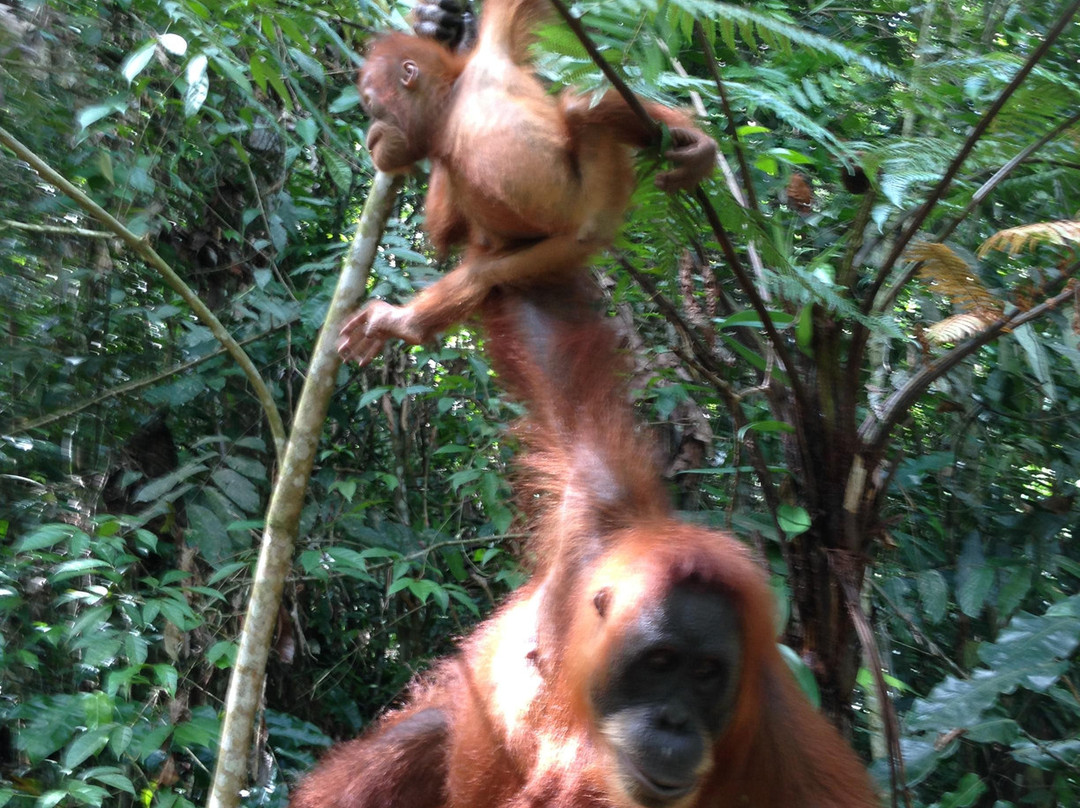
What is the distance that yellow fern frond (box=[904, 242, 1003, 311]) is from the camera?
2.05 m

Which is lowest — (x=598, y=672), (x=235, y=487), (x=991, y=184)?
(x=235, y=487)

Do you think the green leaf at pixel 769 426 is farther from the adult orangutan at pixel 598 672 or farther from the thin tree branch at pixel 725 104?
the thin tree branch at pixel 725 104

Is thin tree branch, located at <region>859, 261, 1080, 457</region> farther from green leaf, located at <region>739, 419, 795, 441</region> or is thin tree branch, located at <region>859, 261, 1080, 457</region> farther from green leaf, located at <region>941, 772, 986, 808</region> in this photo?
green leaf, located at <region>941, 772, 986, 808</region>

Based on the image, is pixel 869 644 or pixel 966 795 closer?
pixel 869 644

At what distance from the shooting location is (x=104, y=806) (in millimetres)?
2789

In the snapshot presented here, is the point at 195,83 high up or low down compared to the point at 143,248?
up

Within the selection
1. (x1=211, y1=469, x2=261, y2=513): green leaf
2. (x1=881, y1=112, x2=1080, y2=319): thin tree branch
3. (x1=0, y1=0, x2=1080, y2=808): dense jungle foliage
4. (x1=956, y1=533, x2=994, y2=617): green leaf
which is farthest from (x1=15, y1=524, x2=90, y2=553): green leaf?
(x1=956, y1=533, x2=994, y2=617): green leaf

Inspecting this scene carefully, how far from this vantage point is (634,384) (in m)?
2.42

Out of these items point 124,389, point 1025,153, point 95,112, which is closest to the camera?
point 1025,153

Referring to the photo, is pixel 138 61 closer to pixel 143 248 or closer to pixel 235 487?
pixel 143 248

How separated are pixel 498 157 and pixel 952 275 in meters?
1.00

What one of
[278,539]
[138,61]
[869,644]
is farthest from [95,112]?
[869,644]

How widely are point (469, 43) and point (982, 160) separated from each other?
134cm

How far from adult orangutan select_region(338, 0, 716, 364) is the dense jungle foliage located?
93 mm
